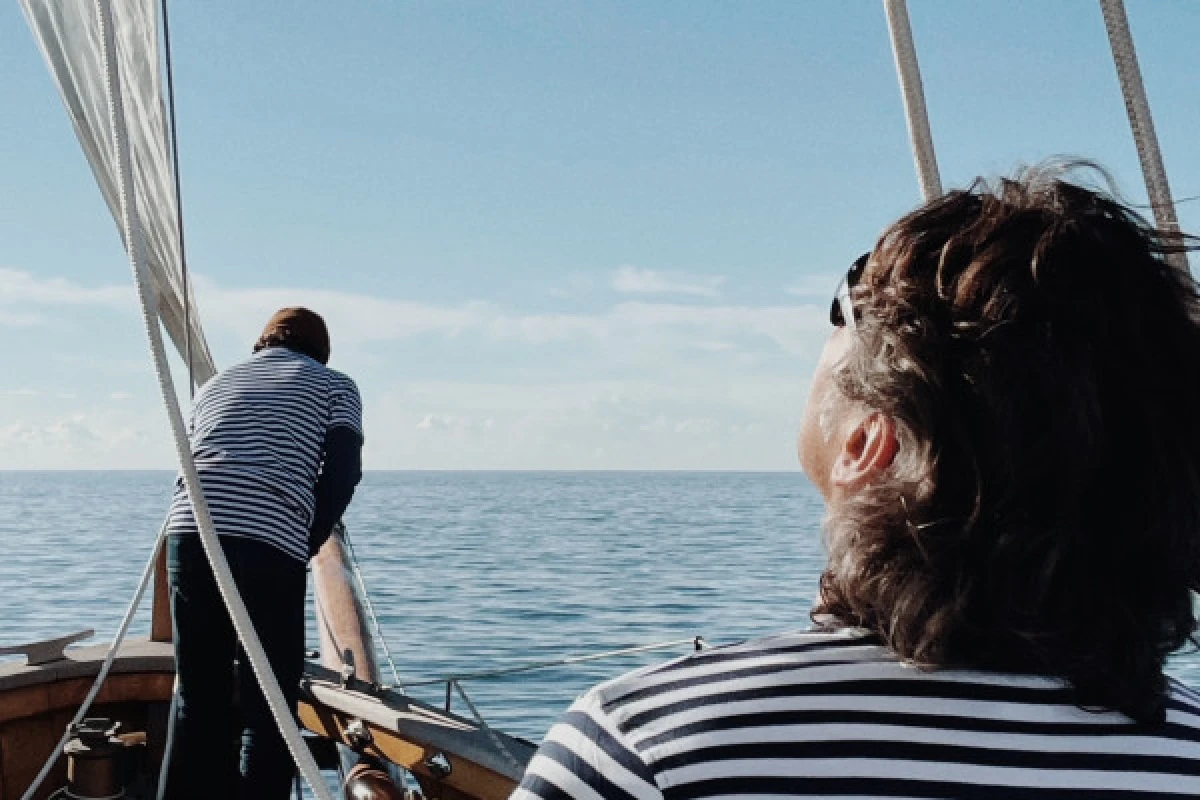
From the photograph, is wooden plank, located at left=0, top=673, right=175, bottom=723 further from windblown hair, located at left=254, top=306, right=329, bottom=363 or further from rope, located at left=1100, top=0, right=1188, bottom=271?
rope, located at left=1100, top=0, right=1188, bottom=271

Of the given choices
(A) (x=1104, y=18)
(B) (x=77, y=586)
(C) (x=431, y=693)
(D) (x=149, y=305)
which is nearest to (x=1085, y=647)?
(D) (x=149, y=305)

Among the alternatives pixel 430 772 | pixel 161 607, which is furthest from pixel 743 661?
pixel 161 607

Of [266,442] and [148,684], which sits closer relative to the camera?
[266,442]

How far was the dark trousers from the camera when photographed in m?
2.80

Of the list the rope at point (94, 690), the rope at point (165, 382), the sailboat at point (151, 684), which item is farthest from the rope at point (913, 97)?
the rope at point (94, 690)

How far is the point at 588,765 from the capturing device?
0.70m

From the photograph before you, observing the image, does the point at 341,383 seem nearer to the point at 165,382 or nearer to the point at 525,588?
the point at 165,382

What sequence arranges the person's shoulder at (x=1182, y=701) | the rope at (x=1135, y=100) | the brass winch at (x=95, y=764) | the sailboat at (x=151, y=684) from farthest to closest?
the brass winch at (x=95, y=764)
the sailboat at (x=151, y=684)
the rope at (x=1135, y=100)
the person's shoulder at (x=1182, y=701)

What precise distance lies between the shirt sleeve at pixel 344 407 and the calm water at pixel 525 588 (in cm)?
392

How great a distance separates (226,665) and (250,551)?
28 centimetres

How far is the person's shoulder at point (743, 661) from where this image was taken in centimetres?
72

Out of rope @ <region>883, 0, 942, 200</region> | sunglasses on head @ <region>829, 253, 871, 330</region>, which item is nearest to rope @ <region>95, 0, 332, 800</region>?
sunglasses on head @ <region>829, 253, 871, 330</region>

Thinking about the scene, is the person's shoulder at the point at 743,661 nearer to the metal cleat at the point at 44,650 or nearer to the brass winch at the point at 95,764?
the brass winch at the point at 95,764

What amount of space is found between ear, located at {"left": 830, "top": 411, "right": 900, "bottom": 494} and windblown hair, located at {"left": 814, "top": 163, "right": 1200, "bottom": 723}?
0.05ft
